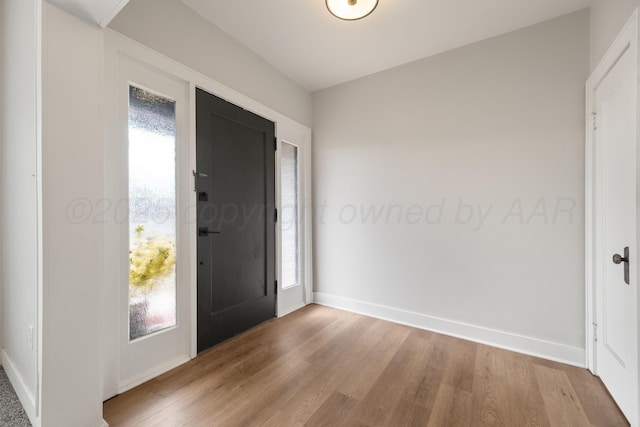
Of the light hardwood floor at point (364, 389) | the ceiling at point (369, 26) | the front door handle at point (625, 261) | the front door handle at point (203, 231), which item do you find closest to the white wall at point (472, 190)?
the ceiling at point (369, 26)

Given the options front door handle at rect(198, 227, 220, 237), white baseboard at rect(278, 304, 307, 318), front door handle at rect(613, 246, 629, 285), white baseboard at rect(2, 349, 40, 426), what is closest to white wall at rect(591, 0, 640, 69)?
front door handle at rect(613, 246, 629, 285)

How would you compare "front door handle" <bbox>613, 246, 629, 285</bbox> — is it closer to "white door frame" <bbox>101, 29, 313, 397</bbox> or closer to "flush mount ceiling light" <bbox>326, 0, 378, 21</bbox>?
"flush mount ceiling light" <bbox>326, 0, 378, 21</bbox>

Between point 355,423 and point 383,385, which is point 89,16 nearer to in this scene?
point 355,423

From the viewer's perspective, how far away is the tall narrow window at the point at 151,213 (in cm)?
181

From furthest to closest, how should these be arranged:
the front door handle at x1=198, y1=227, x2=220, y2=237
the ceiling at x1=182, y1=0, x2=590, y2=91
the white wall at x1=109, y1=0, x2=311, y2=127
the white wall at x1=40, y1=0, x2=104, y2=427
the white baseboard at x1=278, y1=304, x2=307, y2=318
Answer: the white baseboard at x1=278, y1=304, x2=307, y2=318
the front door handle at x1=198, y1=227, x2=220, y2=237
the ceiling at x1=182, y1=0, x2=590, y2=91
the white wall at x1=109, y1=0, x2=311, y2=127
the white wall at x1=40, y1=0, x2=104, y2=427

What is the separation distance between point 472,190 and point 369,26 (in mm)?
1777

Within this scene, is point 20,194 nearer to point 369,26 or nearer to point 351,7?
point 351,7

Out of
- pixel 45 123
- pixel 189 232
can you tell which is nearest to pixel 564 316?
pixel 189 232

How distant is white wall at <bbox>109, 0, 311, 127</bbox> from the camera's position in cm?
180

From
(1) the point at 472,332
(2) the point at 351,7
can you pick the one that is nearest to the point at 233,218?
(2) the point at 351,7

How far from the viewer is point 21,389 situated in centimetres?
158

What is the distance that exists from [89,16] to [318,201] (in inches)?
101

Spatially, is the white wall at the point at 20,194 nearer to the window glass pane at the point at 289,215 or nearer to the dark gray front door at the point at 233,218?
the dark gray front door at the point at 233,218

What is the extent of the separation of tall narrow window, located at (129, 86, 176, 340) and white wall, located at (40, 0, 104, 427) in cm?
43
